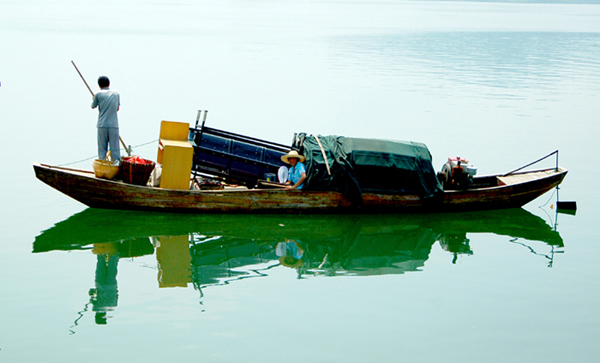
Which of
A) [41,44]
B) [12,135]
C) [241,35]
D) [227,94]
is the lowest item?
[12,135]

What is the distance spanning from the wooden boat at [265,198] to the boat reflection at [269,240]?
21 centimetres

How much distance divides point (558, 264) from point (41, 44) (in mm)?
34031

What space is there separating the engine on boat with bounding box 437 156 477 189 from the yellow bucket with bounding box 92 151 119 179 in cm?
575

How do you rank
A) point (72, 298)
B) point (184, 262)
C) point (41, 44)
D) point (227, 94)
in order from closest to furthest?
point (72, 298), point (184, 262), point (227, 94), point (41, 44)

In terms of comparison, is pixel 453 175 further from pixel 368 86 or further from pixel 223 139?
pixel 368 86

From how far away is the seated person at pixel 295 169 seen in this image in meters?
11.1

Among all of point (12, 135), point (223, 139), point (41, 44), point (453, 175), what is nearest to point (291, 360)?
point (223, 139)

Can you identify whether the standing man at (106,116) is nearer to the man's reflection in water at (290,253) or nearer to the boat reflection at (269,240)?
the boat reflection at (269,240)

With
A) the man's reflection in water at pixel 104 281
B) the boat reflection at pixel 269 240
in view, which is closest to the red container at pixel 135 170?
the boat reflection at pixel 269 240

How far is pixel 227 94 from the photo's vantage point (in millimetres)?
24578

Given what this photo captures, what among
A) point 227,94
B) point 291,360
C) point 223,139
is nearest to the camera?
point 291,360

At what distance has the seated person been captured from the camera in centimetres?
1109

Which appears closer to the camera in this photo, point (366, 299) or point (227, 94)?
point (366, 299)

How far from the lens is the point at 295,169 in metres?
11.2
